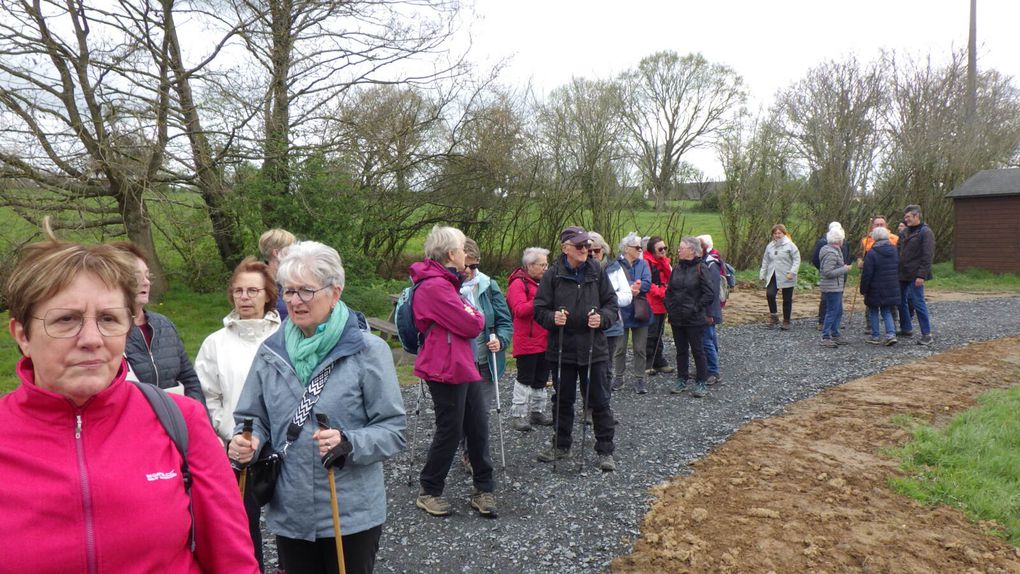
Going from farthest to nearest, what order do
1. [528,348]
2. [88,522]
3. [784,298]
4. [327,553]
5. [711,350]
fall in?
[784,298] < [711,350] < [528,348] < [327,553] < [88,522]

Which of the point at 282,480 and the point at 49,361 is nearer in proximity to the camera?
the point at 49,361

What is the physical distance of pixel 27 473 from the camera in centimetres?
145

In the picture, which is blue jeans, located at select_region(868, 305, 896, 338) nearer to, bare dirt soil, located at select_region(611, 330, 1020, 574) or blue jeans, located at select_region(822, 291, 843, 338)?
blue jeans, located at select_region(822, 291, 843, 338)

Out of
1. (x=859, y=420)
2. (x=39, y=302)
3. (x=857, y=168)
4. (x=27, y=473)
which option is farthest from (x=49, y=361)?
(x=857, y=168)

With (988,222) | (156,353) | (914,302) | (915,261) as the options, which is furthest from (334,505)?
(988,222)

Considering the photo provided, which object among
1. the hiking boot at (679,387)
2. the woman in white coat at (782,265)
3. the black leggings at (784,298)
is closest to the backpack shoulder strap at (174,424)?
the hiking boot at (679,387)

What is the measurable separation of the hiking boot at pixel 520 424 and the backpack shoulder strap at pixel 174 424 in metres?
4.73

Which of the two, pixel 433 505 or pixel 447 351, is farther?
pixel 433 505

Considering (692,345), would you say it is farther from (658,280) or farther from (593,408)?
(593,408)

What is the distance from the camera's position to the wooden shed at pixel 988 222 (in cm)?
1853

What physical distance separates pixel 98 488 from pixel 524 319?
4937mm

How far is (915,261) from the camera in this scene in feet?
32.1

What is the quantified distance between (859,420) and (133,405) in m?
6.61

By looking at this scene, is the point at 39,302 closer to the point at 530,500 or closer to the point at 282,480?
the point at 282,480
